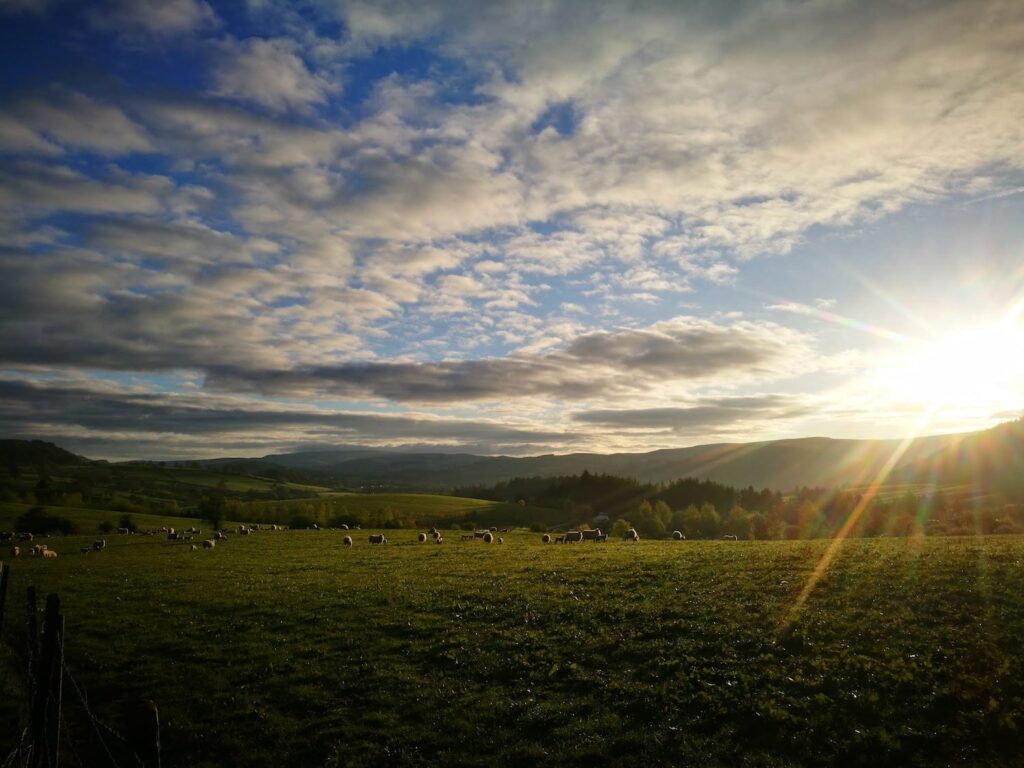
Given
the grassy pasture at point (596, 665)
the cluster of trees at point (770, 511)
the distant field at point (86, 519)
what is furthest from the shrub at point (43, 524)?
the cluster of trees at point (770, 511)

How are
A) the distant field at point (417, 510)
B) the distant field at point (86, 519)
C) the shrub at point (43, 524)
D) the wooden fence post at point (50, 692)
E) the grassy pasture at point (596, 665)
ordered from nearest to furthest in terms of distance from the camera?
the wooden fence post at point (50, 692), the grassy pasture at point (596, 665), the shrub at point (43, 524), the distant field at point (86, 519), the distant field at point (417, 510)

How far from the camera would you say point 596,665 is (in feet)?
64.0

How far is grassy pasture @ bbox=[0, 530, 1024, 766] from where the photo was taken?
586 inches

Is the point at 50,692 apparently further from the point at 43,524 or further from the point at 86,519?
the point at 86,519

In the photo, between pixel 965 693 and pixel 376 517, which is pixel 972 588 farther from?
pixel 376 517

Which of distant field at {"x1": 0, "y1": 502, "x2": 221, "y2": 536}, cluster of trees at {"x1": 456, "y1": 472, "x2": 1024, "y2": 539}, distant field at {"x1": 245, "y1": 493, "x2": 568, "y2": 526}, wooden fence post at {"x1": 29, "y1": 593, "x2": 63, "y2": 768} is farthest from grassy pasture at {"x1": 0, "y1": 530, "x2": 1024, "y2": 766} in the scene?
distant field at {"x1": 245, "y1": 493, "x2": 568, "y2": 526}

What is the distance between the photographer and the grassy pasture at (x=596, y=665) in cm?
1488

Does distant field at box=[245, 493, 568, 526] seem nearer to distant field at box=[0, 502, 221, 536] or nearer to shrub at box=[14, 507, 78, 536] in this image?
distant field at box=[0, 502, 221, 536]

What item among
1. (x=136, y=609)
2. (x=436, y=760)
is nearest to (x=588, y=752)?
(x=436, y=760)

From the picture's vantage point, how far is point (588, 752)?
14.8m

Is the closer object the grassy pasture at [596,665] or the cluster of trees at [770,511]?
the grassy pasture at [596,665]

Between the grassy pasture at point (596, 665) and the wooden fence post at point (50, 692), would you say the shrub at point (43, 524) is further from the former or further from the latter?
the wooden fence post at point (50, 692)

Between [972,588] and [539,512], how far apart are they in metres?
138

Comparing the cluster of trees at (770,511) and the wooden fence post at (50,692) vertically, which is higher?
the wooden fence post at (50,692)
